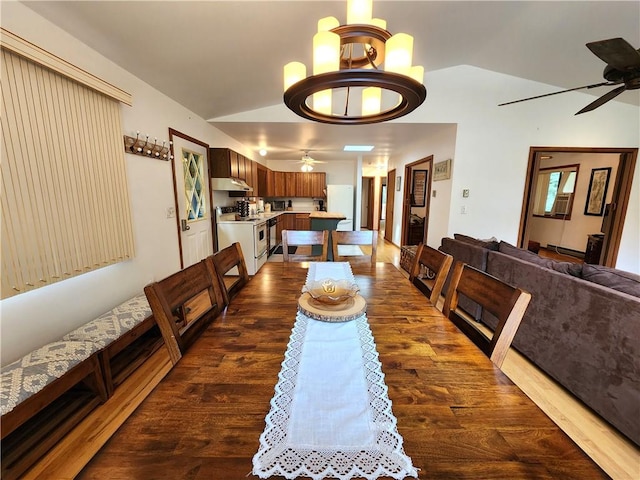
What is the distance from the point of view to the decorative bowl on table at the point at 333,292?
44.8 inches

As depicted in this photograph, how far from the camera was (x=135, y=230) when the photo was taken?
2.27 meters

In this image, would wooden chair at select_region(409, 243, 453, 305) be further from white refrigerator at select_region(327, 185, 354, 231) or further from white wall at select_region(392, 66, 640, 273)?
white refrigerator at select_region(327, 185, 354, 231)

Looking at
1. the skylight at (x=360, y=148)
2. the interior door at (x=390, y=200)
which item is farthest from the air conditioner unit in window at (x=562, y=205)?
the skylight at (x=360, y=148)

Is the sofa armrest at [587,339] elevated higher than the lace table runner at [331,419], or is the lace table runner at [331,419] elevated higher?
the lace table runner at [331,419]

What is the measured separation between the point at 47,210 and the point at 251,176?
3568 millimetres

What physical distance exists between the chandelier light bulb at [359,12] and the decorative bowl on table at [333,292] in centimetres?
122

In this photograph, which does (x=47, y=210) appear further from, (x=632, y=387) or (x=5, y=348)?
(x=632, y=387)

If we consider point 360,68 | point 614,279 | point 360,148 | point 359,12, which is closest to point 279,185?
point 360,148

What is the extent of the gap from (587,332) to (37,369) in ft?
9.87

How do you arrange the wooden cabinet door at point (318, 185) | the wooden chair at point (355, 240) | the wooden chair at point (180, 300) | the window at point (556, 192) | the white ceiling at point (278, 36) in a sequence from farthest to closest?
the wooden cabinet door at point (318, 185), the window at point (556, 192), the wooden chair at point (355, 240), the white ceiling at point (278, 36), the wooden chair at point (180, 300)

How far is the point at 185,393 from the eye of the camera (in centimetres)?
68

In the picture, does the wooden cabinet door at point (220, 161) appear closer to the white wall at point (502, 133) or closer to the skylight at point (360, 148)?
the skylight at point (360, 148)

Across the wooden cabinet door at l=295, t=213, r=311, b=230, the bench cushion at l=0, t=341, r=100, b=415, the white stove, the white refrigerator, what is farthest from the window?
the bench cushion at l=0, t=341, r=100, b=415

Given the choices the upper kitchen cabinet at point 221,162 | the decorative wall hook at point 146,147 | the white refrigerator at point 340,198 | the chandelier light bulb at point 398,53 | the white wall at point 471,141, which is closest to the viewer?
the chandelier light bulb at point 398,53
